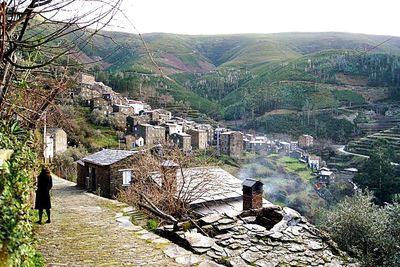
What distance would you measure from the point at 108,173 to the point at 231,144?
46.1 metres

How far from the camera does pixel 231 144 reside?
61.2 metres

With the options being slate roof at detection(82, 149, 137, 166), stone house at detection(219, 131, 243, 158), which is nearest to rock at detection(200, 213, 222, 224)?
slate roof at detection(82, 149, 137, 166)

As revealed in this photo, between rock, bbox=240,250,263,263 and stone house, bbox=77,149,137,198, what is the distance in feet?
31.8

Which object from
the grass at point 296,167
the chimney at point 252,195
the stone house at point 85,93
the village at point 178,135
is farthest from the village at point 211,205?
the grass at point 296,167

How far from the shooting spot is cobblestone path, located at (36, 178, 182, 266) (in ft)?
17.4

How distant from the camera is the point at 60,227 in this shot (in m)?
7.31

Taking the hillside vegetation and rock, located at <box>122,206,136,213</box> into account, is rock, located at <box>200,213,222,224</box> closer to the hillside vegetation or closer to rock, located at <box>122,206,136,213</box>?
rock, located at <box>122,206,136,213</box>

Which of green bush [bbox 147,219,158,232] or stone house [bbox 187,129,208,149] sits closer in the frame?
green bush [bbox 147,219,158,232]

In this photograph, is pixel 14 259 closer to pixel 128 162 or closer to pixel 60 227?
pixel 60 227

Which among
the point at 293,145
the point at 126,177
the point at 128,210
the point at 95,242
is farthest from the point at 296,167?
the point at 95,242

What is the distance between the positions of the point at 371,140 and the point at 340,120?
16.4 metres

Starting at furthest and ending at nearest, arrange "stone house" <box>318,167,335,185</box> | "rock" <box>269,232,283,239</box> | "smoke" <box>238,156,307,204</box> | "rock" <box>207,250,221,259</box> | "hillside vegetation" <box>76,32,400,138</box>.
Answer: "hillside vegetation" <box>76,32,400,138</box> < "stone house" <box>318,167,335,185</box> < "smoke" <box>238,156,307,204</box> < "rock" <box>269,232,283,239</box> < "rock" <box>207,250,221,259</box>

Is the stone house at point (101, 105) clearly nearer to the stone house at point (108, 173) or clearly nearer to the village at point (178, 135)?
the village at point (178, 135)

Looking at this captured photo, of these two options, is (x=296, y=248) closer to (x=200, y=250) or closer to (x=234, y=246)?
(x=234, y=246)
